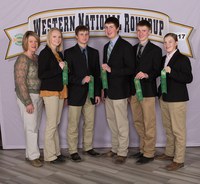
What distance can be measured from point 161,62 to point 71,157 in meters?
1.33

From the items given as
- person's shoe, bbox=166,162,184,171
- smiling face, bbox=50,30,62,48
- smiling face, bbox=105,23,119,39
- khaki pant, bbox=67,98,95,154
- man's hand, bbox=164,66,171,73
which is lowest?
person's shoe, bbox=166,162,184,171

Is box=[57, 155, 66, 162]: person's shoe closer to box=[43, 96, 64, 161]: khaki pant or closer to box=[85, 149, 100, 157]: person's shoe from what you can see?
box=[43, 96, 64, 161]: khaki pant

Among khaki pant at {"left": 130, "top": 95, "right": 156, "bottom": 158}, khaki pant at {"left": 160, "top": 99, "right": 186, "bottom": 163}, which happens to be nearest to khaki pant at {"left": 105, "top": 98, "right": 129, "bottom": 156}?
khaki pant at {"left": 130, "top": 95, "right": 156, "bottom": 158}

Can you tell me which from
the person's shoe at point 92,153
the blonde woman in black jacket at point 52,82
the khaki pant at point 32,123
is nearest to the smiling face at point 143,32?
the blonde woman in black jacket at point 52,82

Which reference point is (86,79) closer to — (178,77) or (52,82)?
(52,82)

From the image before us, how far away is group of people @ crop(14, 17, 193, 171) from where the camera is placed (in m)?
2.84

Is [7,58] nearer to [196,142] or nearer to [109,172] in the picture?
[109,172]

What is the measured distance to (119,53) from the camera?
293 cm

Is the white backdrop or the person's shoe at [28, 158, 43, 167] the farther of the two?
the white backdrop

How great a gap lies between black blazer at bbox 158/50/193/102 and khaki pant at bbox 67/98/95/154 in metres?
0.83

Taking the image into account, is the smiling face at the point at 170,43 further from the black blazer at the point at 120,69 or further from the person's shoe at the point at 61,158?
the person's shoe at the point at 61,158

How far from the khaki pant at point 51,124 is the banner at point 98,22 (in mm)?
819

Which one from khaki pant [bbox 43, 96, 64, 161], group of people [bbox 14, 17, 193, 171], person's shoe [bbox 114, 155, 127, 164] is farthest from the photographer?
person's shoe [bbox 114, 155, 127, 164]

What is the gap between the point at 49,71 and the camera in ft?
9.41
